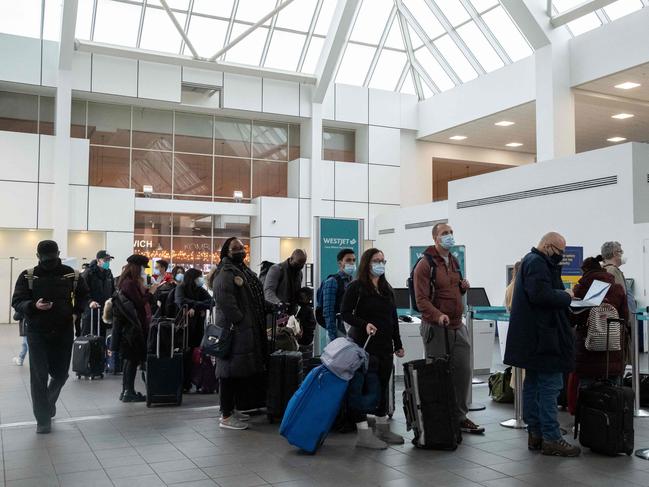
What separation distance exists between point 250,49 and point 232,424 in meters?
18.3

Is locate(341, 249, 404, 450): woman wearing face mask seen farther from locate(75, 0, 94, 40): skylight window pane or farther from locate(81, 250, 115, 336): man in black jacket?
locate(75, 0, 94, 40): skylight window pane

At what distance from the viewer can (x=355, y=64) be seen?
78.1 ft

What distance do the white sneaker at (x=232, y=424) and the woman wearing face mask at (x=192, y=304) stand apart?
2120 mm

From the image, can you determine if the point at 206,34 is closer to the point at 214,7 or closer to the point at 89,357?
the point at 214,7

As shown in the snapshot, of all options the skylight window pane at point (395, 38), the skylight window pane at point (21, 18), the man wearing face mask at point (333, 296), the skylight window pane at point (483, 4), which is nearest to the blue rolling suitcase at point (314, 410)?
the man wearing face mask at point (333, 296)

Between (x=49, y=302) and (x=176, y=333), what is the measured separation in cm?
200

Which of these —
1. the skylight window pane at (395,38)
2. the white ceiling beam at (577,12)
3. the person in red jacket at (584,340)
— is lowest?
the person in red jacket at (584,340)

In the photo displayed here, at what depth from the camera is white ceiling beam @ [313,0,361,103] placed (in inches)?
791

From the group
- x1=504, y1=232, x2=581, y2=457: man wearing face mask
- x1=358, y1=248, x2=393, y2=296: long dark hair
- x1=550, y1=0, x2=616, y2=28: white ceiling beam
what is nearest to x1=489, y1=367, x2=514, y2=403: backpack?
x1=504, y1=232, x2=581, y2=457: man wearing face mask

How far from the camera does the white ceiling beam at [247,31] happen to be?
18234 mm

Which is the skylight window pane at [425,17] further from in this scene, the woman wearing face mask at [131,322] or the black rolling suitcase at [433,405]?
the black rolling suitcase at [433,405]

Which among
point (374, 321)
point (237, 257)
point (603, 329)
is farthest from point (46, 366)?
point (603, 329)

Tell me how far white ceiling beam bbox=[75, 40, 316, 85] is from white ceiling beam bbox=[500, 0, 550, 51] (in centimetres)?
790

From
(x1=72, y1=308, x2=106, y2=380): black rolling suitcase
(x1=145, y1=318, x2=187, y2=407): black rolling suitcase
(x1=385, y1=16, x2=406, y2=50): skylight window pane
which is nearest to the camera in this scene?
(x1=145, y1=318, x2=187, y2=407): black rolling suitcase
